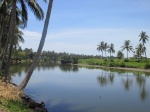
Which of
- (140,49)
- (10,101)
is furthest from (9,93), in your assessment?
(140,49)

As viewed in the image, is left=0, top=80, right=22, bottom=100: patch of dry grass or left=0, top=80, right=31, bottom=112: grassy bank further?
left=0, top=80, right=22, bottom=100: patch of dry grass

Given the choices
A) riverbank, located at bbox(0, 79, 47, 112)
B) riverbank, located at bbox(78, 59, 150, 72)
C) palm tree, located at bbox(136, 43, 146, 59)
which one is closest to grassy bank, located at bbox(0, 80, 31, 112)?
riverbank, located at bbox(0, 79, 47, 112)

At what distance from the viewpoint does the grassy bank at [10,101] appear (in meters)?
13.1

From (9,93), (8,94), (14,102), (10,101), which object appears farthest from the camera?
(9,93)

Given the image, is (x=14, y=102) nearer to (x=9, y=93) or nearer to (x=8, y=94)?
(x=8, y=94)

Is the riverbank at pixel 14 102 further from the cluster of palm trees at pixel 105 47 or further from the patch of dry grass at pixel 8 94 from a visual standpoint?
the cluster of palm trees at pixel 105 47

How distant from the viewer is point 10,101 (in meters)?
14.8

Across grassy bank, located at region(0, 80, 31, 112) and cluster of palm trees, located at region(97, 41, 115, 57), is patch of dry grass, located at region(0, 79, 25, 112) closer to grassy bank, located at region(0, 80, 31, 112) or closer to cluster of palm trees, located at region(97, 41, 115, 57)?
grassy bank, located at region(0, 80, 31, 112)

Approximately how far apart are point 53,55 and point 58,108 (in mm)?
165067

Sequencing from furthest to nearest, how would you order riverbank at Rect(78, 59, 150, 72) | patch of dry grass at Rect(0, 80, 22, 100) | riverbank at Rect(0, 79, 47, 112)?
1. riverbank at Rect(78, 59, 150, 72)
2. patch of dry grass at Rect(0, 80, 22, 100)
3. riverbank at Rect(0, 79, 47, 112)

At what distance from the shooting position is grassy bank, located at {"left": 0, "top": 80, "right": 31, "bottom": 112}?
13141mm

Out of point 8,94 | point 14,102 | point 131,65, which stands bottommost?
point 14,102

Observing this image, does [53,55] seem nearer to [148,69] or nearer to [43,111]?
[148,69]

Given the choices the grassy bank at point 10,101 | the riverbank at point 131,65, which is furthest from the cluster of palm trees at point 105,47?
the grassy bank at point 10,101
